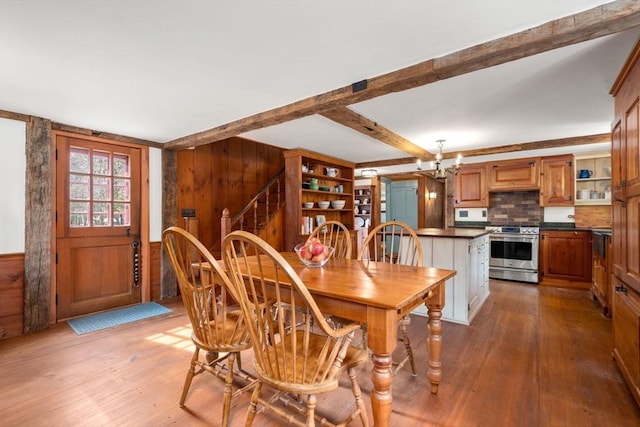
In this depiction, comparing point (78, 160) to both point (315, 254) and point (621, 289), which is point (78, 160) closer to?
point (315, 254)

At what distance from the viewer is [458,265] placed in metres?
3.25

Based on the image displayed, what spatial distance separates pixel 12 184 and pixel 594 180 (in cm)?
769

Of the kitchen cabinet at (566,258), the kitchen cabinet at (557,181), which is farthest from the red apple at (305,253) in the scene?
the kitchen cabinet at (557,181)

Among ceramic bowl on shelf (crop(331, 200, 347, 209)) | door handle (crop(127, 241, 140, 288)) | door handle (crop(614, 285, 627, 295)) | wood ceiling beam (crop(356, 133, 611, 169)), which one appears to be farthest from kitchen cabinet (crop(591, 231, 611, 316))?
door handle (crop(127, 241, 140, 288))

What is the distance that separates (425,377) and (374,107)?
2.33m

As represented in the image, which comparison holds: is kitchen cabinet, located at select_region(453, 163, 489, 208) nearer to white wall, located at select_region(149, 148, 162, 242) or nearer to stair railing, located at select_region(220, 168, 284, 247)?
stair railing, located at select_region(220, 168, 284, 247)

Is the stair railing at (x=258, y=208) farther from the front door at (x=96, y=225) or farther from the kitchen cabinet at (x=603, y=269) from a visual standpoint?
the kitchen cabinet at (x=603, y=269)

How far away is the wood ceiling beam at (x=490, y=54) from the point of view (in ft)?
4.85

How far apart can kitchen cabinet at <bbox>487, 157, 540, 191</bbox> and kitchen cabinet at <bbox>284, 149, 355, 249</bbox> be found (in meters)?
2.52

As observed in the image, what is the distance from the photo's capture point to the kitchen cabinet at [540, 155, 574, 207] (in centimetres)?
489

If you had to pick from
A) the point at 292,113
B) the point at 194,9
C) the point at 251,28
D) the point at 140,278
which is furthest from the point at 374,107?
the point at 140,278

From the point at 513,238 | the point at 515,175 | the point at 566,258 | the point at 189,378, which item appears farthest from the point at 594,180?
the point at 189,378

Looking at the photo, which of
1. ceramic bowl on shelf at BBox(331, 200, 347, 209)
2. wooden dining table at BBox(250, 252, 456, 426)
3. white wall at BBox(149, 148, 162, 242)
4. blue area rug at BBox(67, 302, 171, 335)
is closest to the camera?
wooden dining table at BBox(250, 252, 456, 426)

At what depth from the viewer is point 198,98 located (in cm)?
266
